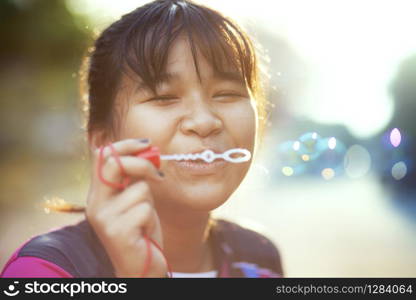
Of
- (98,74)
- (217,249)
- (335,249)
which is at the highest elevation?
(98,74)

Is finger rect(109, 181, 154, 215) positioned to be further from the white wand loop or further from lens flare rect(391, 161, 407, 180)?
lens flare rect(391, 161, 407, 180)

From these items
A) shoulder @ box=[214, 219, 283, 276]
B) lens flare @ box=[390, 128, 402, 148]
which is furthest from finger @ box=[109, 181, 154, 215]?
lens flare @ box=[390, 128, 402, 148]

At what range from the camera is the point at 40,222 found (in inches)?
134

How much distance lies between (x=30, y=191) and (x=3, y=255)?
1.93 metres

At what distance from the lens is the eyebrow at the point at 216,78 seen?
3.43ft

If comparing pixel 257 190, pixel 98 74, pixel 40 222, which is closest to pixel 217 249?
pixel 98 74

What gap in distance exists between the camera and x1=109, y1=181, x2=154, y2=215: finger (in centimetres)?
89

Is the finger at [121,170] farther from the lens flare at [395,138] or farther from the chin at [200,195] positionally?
the lens flare at [395,138]

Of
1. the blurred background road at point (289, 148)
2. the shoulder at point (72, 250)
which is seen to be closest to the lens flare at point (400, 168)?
the blurred background road at point (289, 148)

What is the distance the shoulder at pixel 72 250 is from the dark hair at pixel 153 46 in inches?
8.9

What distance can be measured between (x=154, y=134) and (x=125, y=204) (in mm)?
200

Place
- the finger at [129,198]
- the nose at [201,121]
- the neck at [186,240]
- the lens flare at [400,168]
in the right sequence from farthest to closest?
the lens flare at [400,168] → the neck at [186,240] → the nose at [201,121] → the finger at [129,198]

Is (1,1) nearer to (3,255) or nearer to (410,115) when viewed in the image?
(3,255)

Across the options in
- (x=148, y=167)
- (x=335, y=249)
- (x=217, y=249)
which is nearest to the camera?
(x=148, y=167)
